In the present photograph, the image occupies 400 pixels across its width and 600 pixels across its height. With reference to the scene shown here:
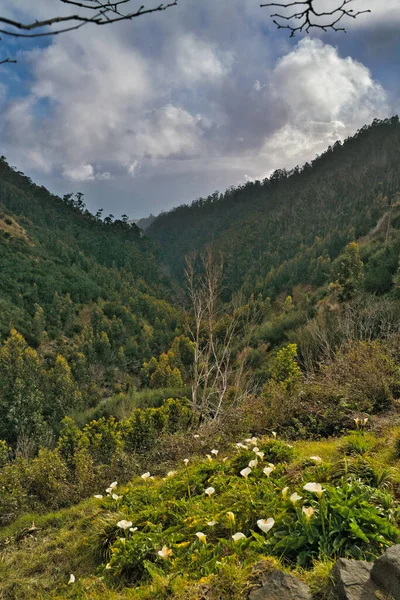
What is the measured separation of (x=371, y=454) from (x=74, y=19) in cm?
474

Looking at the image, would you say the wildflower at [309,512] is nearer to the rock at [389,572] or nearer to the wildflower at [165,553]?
the rock at [389,572]

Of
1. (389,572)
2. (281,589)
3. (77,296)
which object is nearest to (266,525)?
(281,589)

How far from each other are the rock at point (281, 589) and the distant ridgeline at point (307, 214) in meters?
48.9

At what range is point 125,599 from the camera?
8.07ft

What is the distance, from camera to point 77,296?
186 ft

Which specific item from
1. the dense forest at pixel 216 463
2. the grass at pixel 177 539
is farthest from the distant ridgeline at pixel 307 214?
the grass at pixel 177 539

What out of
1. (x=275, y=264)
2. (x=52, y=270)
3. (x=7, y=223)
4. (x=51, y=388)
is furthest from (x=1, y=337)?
(x=275, y=264)

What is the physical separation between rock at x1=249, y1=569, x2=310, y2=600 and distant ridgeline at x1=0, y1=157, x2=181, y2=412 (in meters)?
43.6

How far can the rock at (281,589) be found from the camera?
1935mm

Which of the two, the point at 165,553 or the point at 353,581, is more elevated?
the point at 353,581

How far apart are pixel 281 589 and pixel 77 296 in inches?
2316

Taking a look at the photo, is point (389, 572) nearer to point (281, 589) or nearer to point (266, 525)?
point (281, 589)

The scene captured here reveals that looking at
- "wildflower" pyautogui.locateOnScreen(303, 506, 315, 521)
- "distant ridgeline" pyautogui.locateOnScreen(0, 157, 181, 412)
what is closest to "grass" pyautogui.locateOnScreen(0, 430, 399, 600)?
"wildflower" pyautogui.locateOnScreen(303, 506, 315, 521)

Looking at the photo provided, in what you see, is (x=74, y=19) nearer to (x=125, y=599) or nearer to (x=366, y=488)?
(x=125, y=599)
